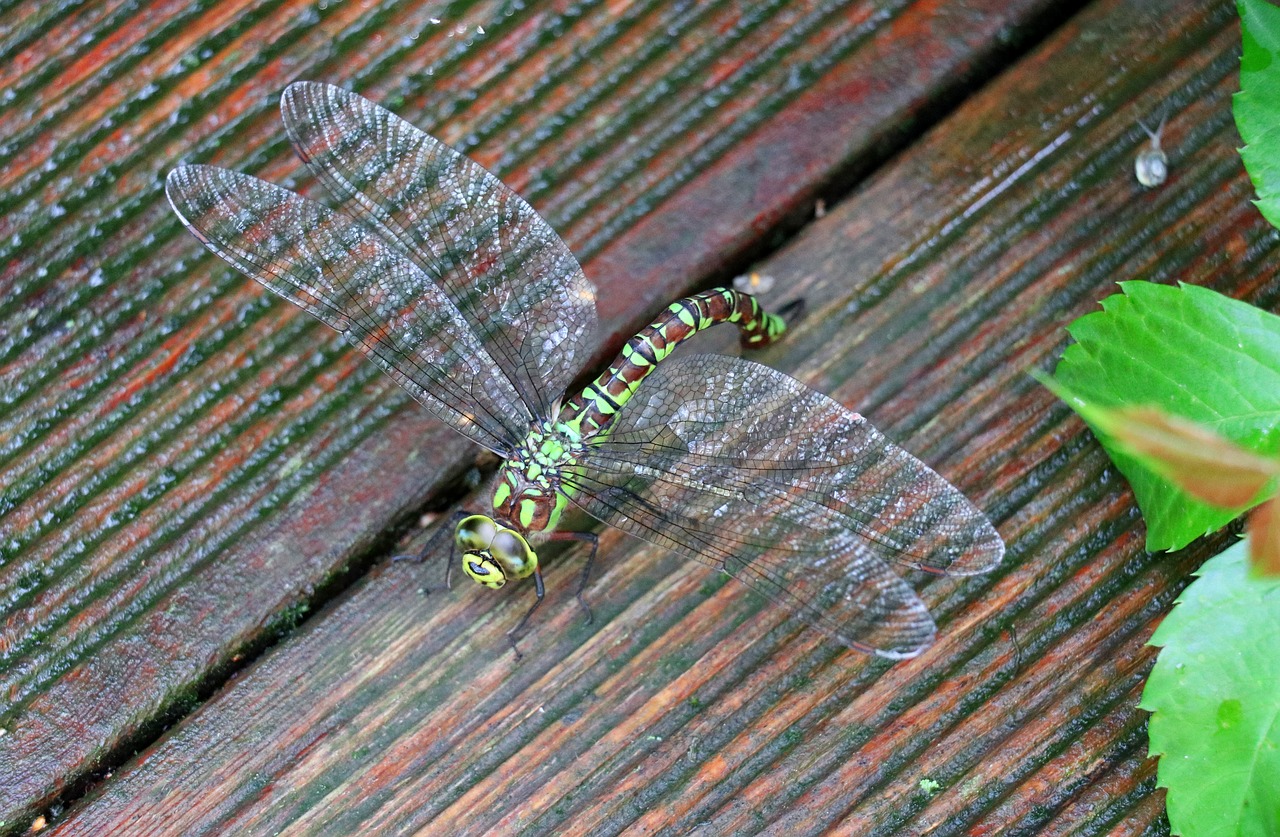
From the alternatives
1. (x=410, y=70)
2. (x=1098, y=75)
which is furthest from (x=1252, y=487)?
(x=410, y=70)

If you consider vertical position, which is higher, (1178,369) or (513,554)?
(513,554)

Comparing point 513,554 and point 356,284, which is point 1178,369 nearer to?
point 513,554

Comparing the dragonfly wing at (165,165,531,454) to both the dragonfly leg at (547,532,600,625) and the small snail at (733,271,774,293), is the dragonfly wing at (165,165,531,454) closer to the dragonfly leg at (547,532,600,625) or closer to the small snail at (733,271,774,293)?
the dragonfly leg at (547,532,600,625)

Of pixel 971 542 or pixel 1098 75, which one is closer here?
pixel 971 542

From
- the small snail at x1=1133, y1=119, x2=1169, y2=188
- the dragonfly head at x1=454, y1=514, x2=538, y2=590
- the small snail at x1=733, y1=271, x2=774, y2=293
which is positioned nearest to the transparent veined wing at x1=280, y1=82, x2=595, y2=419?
the small snail at x1=733, y1=271, x2=774, y2=293

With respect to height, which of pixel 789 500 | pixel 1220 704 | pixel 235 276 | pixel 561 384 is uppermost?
pixel 235 276

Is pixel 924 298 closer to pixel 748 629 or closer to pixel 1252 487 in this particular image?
pixel 748 629

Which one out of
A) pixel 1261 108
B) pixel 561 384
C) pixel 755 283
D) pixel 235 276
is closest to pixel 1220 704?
pixel 1261 108
